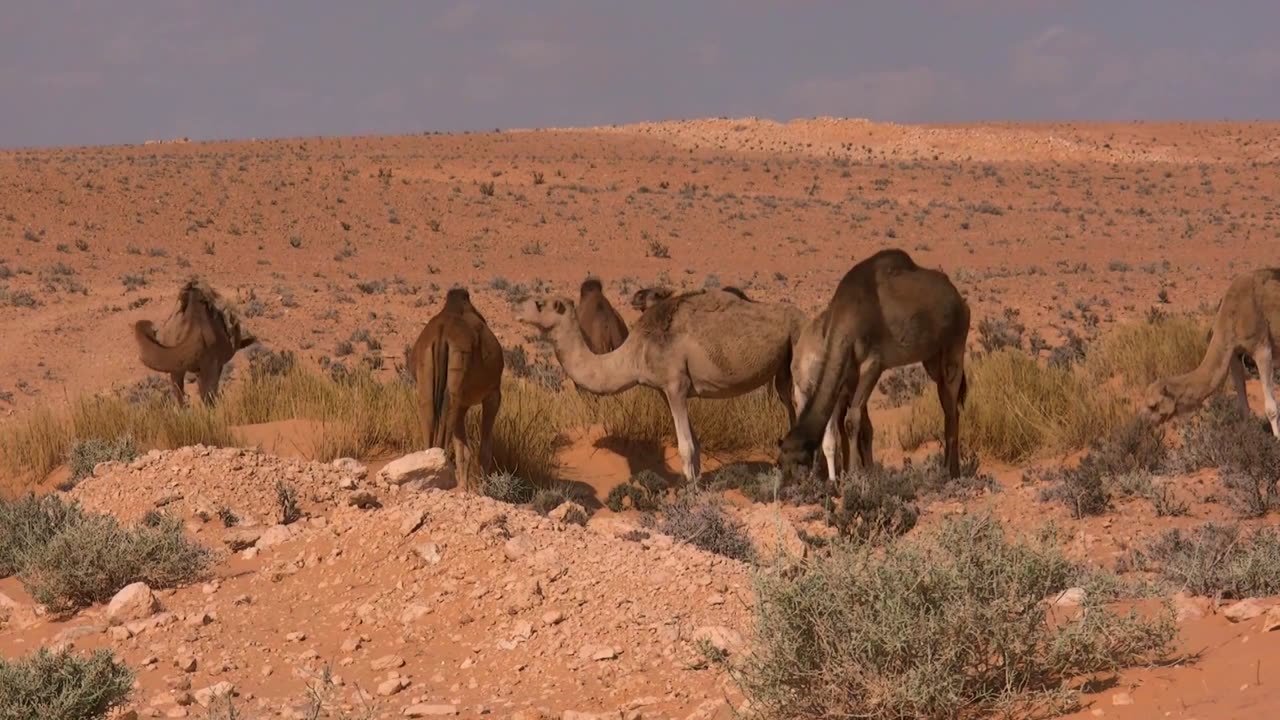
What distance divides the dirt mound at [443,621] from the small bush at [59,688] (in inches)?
18.5

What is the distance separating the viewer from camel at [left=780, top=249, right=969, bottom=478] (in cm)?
1141

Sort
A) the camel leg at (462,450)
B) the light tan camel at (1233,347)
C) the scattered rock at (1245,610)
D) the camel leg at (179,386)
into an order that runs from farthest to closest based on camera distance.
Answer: the camel leg at (179,386) < the light tan camel at (1233,347) < the camel leg at (462,450) < the scattered rock at (1245,610)

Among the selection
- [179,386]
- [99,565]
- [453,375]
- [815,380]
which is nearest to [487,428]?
[453,375]

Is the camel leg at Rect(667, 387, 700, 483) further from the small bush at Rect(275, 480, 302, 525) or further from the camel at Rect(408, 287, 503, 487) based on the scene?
the small bush at Rect(275, 480, 302, 525)

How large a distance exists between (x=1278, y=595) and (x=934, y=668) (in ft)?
7.65

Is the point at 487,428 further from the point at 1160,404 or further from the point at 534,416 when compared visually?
the point at 1160,404

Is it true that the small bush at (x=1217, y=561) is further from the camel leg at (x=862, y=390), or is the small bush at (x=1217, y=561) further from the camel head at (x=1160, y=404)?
the camel head at (x=1160, y=404)

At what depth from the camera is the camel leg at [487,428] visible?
12719mm

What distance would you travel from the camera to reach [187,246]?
39.2 meters

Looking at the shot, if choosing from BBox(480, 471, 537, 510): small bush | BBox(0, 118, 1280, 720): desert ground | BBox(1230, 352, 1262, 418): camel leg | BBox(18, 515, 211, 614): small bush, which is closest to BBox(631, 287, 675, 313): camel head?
BBox(0, 118, 1280, 720): desert ground

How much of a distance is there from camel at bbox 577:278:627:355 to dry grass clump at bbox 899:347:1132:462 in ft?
10.7

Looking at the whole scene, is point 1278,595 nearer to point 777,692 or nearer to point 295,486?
point 777,692

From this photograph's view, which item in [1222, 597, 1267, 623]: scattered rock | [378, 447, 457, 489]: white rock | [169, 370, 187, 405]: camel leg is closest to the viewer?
[1222, 597, 1267, 623]: scattered rock

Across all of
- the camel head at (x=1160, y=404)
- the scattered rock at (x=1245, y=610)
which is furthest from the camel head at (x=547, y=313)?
the scattered rock at (x=1245, y=610)
